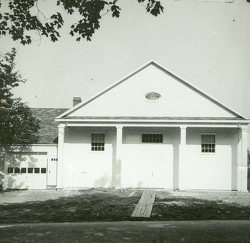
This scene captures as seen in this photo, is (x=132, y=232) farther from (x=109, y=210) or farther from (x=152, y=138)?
(x=152, y=138)

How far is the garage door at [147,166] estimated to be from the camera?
2459 centimetres

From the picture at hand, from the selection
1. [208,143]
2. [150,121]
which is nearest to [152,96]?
[150,121]

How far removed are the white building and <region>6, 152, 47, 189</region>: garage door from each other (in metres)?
0.38

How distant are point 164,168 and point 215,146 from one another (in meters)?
3.66

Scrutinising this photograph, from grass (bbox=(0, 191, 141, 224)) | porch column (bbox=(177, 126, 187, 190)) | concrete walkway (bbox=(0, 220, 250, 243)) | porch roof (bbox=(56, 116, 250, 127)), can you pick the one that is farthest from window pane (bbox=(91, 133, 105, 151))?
concrete walkway (bbox=(0, 220, 250, 243))

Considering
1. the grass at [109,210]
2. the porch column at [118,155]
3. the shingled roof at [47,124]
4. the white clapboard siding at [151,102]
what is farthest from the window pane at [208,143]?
the shingled roof at [47,124]

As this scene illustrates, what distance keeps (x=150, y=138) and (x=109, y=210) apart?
989 cm

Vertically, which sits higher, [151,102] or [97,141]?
[151,102]

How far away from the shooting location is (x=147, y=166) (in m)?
24.8

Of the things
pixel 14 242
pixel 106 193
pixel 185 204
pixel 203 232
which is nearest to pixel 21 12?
pixel 14 242

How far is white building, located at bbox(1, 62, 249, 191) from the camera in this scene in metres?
23.8

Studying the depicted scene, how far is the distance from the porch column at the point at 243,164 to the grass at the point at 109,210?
5.41 meters

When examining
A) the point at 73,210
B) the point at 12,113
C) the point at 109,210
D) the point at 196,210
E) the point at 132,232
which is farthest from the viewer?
the point at 12,113

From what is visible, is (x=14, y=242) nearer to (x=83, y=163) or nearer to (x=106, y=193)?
(x=106, y=193)
